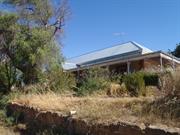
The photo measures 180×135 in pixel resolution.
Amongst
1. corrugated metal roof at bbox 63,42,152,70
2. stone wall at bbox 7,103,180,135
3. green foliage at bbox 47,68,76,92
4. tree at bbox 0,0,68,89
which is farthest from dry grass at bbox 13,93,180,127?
corrugated metal roof at bbox 63,42,152,70

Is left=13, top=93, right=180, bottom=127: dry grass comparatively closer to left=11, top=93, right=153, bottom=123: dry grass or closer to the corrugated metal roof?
left=11, top=93, right=153, bottom=123: dry grass

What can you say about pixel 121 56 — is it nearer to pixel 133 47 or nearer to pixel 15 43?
pixel 133 47

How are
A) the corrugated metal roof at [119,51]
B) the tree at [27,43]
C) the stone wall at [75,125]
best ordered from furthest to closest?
1. the corrugated metal roof at [119,51]
2. the tree at [27,43]
3. the stone wall at [75,125]

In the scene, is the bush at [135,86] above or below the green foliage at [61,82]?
below

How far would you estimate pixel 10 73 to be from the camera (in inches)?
859

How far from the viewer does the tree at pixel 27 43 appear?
801 inches

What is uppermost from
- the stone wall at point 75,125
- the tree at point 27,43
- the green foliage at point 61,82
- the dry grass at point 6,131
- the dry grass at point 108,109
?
the tree at point 27,43

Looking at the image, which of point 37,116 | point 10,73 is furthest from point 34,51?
point 37,116

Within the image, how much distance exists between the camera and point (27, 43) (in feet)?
65.7

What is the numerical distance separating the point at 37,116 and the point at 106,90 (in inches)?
146

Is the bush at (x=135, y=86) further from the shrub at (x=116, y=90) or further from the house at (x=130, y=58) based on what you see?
the house at (x=130, y=58)

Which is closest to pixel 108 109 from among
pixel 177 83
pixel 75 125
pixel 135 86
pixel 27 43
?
pixel 75 125

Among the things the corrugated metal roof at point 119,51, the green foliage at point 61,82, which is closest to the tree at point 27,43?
the green foliage at point 61,82

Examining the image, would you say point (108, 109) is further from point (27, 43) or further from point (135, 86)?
point (27, 43)
